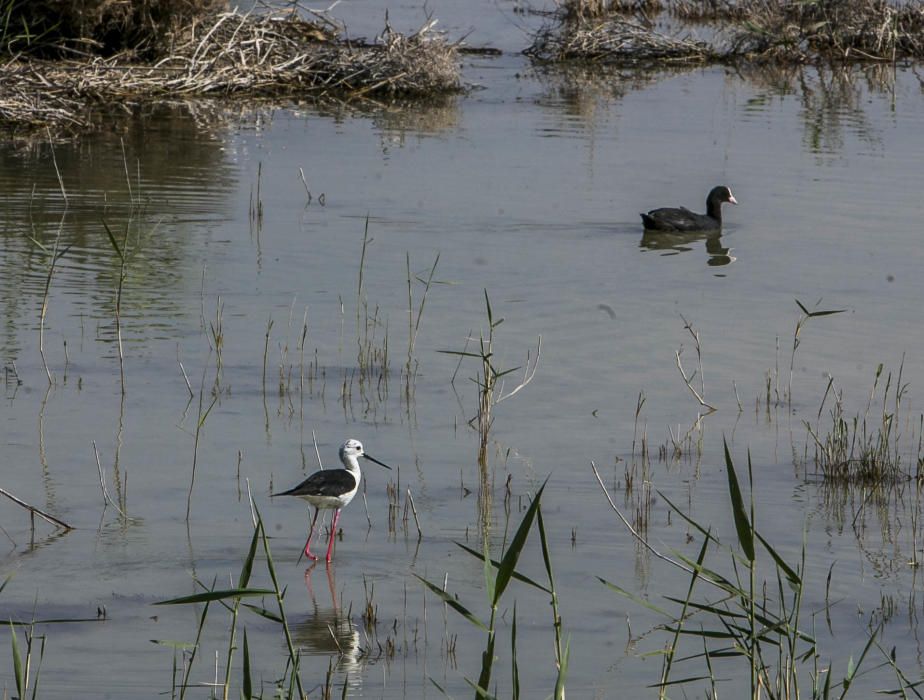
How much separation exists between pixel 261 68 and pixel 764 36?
9589 mm

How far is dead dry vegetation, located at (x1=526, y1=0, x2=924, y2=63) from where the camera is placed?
2512 cm

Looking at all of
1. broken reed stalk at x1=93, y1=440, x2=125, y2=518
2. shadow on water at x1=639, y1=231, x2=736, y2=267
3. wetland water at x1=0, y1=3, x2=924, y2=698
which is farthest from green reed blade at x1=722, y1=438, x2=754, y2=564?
shadow on water at x1=639, y1=231, x2=736, y2=267

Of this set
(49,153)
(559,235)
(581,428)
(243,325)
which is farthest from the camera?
(49,153)

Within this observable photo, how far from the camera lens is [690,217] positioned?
1423cm

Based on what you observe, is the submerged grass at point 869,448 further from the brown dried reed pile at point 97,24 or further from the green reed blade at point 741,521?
the brown dried reed pile at point 97,24

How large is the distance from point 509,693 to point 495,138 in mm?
13112

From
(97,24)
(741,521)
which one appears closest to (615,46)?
(97,24)

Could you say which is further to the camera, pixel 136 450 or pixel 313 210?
pixel 313 210

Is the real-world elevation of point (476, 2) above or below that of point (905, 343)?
above

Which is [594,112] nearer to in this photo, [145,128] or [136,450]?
[145,128]

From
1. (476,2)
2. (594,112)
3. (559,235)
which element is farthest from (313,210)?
(476,2)

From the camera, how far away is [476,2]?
3177 centimetres

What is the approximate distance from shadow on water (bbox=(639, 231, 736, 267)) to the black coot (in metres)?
0.10

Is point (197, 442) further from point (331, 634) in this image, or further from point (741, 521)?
point (741, 521)
